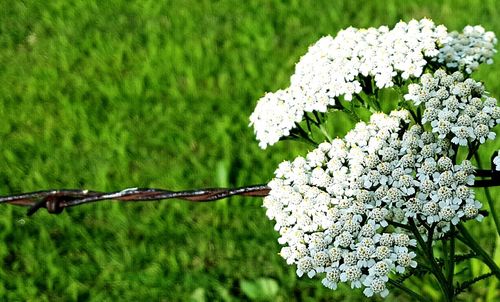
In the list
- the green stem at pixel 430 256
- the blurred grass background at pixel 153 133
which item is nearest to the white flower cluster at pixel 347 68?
the green stem at pixel 430 256

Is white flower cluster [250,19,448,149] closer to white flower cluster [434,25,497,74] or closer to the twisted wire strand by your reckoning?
white flower cluster [434,25,497,74]

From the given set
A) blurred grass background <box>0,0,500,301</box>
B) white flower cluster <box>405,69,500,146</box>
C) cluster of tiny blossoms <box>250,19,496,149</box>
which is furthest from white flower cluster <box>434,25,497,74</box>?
blurred grass background <box>0,0,500,301</box>

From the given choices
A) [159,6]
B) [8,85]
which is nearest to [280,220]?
[8,85]

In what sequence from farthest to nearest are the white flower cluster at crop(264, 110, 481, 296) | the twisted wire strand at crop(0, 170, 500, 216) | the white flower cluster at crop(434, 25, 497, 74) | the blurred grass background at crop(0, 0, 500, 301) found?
the blurred grass background at crop(0, 0, 500, 301) → the white flower cluster at crop(434, 25, 497, 74) → the twisted wire strand at crop(0, 170, 500, 216) → the white flower cluster at crop(264, 110, 481, 296)

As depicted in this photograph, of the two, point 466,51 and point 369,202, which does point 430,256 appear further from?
point 466,51

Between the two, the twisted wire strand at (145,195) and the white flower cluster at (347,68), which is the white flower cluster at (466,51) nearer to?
the white flower cluster at (347,68)
